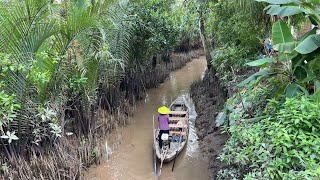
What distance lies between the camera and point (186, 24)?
11.6 metres

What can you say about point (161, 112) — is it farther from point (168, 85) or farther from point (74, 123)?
point (168, 85)

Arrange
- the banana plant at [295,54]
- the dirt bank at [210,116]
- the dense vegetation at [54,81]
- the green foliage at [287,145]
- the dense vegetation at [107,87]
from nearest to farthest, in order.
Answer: the green foliage at [287,145] < the dense vegetation at [107,87] < the banana plant at [295,54] < the dense vegetation at [54,81] < the dirt bank at [210,116]

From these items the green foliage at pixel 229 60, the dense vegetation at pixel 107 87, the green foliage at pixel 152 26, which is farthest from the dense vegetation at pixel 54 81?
the green foliage at pixel 229 60

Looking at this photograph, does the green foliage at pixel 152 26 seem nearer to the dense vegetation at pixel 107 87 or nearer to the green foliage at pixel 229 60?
the dense vegetation at pixel 107 87

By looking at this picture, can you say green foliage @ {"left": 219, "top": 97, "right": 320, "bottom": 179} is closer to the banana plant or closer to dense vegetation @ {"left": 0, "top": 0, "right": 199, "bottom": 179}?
the banana plant

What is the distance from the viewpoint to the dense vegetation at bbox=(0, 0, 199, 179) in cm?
421

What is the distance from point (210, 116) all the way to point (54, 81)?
499 cm

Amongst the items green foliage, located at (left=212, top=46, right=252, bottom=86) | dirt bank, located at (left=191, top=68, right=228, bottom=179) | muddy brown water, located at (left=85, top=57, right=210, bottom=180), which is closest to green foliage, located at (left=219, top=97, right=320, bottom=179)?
dirt bank, located at (left=191, top=68, right=228, bottom=179)

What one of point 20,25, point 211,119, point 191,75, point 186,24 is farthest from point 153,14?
point 191,75

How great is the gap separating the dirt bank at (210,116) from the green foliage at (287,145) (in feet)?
8.32

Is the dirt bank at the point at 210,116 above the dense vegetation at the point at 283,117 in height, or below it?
below

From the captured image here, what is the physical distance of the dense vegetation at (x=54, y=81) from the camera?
421 centimetres

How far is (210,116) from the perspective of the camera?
28.0ft

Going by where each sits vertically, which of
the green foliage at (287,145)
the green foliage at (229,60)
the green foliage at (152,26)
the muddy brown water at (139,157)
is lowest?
the muddy brown water at (139,157)
